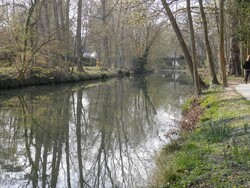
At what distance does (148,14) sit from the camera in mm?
18672

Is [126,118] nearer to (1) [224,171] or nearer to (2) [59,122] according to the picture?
(2) [59,122]

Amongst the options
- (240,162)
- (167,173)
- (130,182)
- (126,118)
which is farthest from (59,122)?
(240,162)

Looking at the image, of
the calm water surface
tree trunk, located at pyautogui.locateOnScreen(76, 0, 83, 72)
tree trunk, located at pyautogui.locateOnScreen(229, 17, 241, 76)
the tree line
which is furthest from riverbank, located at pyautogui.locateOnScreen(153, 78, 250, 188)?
tree trunk, located at pyautogui.locateOnScreen(76, 0, 83, 72)

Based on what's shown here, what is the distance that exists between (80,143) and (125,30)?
156 ft

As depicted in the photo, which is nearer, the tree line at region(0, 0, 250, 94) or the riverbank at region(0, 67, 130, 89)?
the tree line at region(0, 0, 250, 94)

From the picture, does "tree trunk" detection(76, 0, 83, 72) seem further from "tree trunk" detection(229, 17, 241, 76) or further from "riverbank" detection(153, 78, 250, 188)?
"riverbank" detection(153, 78, 250, 188)

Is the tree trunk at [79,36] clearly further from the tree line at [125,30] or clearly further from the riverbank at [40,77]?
the riverbank at [40,77]

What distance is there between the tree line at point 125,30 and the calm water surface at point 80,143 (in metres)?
4.46

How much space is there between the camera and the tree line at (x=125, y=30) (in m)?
17.7

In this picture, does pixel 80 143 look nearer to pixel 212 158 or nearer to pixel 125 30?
pixel 212 158

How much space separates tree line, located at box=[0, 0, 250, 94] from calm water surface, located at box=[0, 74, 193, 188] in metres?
4.46

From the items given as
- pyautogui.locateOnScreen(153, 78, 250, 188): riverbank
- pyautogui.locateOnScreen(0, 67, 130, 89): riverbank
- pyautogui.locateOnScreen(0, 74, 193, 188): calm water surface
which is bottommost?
pyautogui.locateOnScreen(0, 74, 193, 188): calm water surface

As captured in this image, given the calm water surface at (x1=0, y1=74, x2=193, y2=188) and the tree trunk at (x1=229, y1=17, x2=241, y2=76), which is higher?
→ the tree trunk at (x1=229, y1=17, x2=241, y2=76)

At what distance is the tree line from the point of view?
17.7 metres
